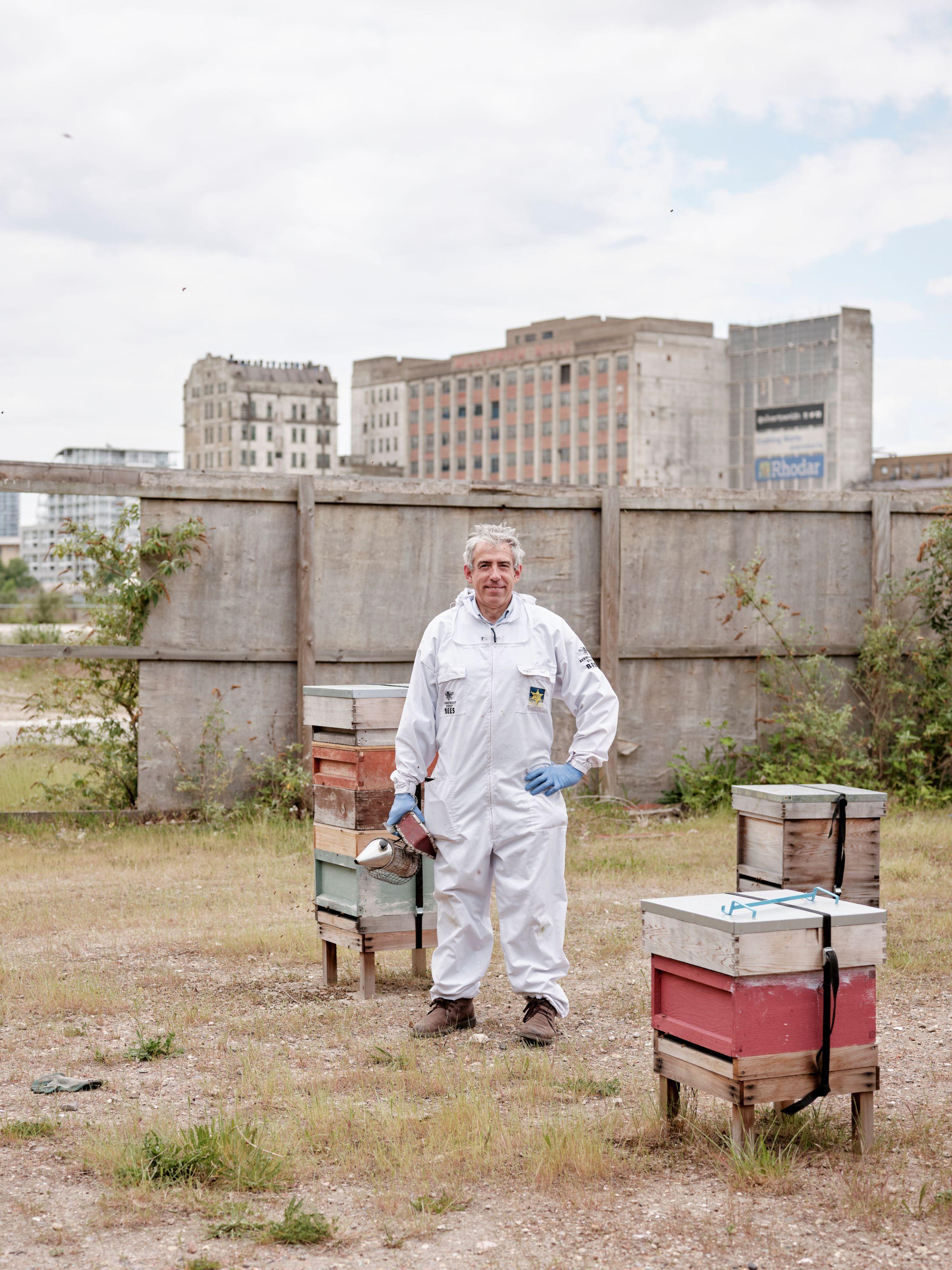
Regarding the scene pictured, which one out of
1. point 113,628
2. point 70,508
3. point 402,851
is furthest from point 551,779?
point 70,508

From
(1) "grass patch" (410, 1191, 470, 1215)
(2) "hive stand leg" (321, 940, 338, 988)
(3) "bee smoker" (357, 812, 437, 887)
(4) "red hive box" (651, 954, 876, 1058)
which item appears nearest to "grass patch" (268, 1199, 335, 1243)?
(1) "grass patch" (410, 1191, 470, 1215)

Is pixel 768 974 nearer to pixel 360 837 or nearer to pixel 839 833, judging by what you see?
pixel 839 833

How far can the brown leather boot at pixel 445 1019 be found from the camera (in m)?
5.64

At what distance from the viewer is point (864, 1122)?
4.26 m

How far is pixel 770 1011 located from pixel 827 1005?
180mm

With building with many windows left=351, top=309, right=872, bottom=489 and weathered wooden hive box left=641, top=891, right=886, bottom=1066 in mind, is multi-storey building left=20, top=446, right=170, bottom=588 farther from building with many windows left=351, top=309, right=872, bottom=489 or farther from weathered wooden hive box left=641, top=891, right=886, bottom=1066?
weathered wooden hive box left=641, top=891, right=886, bottom=1066

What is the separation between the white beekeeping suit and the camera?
5617 millimetres

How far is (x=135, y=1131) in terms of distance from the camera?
14.7ft

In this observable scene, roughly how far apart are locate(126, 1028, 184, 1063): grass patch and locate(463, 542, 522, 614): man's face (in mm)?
2127

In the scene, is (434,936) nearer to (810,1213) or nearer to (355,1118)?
(355,1118)

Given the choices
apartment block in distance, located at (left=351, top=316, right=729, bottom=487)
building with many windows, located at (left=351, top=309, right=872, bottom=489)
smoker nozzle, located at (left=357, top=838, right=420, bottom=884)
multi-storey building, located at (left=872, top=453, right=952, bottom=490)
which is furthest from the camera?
apartment block in distance, located at (left=351, top=316, right=729, bottom=487)

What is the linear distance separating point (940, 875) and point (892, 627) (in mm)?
2937

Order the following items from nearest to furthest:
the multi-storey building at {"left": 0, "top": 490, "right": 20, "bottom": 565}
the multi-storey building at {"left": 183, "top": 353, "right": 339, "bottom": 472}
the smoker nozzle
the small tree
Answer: the smoker nozzle < the small tree < the multi-storey building at {"left": 183, "top": 353, "right": 339, "bottom": 472} < the multi-storey building at {"left": 0, "top": 490, "right": 20, "bottom": 565}

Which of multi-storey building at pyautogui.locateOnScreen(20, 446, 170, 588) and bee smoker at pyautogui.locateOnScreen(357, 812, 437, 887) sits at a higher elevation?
multi-storey building at pyautogui.locateOnScreen(20, 446, 170, 588)
